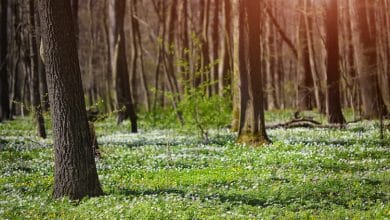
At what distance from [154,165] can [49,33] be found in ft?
19.8

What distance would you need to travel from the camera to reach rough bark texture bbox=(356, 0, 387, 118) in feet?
93.2

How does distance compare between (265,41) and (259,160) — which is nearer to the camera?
(259,160)

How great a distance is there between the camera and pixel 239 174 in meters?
14.6

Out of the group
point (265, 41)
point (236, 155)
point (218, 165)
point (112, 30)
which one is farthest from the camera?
point (265, 41)

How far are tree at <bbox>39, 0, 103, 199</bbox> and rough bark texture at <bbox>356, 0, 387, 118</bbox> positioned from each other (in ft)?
64.8

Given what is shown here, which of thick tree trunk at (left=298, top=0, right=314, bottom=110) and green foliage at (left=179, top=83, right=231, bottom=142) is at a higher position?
thick tree trunk at (left=298, top=0, right=314, bottom=110)

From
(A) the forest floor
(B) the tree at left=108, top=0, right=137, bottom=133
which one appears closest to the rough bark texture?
(A) the forest floor

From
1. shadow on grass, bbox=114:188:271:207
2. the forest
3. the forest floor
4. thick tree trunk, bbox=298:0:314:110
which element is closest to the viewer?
the forest floor

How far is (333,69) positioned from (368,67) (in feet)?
6.22

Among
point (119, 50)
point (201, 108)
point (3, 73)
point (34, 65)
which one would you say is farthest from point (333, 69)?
point (3, 73)

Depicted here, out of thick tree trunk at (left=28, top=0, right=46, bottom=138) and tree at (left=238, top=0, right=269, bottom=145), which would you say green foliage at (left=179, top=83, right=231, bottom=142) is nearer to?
tree at (left=238, top=0, right=269, bottom=145)

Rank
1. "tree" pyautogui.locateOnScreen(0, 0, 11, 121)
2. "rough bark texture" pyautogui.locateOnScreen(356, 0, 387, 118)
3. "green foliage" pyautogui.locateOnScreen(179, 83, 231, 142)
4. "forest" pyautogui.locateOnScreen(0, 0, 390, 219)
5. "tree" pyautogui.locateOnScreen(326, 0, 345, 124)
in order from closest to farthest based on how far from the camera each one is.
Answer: "forest" pyautogui.locateOnScreen(0, 0, 390, 219) → "green foliage" pyautogui.locateOnScreen(179, 83, 231, 142) → "tree" pyautogui.locateOnScreen(326, 0, 345, 124) → "rough bark texture" pyautogui.locateOnScreen(356, 0, 387, 118) → "tree" pyautogui.locateOnScreen(0, 0, 11, 121)

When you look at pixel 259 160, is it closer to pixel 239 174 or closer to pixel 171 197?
pixel 239 174

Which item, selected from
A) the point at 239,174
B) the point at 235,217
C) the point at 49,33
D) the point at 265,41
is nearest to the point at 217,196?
the point at 235,217
